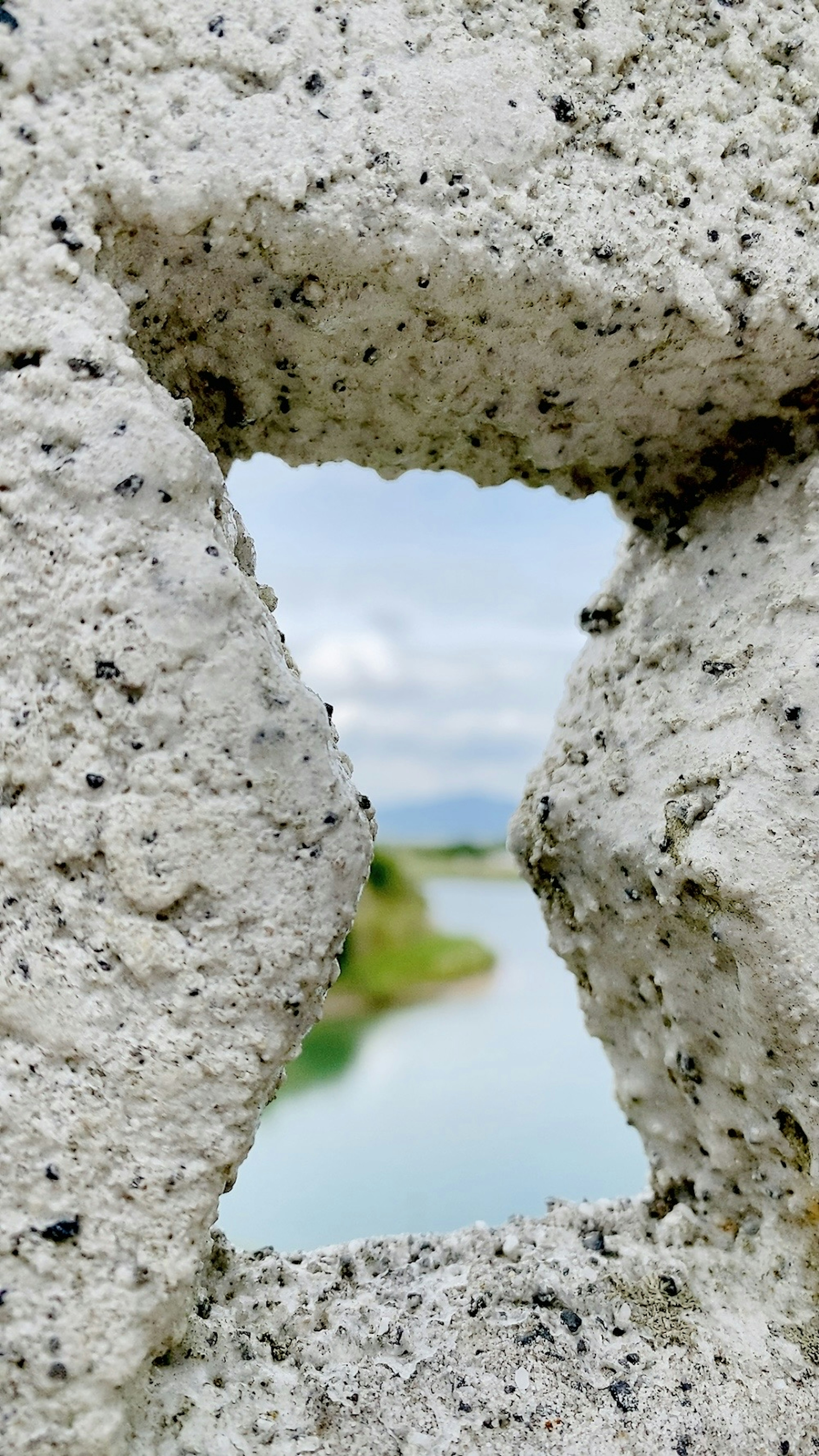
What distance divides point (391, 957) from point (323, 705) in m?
2.51

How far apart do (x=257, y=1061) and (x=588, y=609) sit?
525 mm

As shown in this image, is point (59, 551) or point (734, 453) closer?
point (59, 551)

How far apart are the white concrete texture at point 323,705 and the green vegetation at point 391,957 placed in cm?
202

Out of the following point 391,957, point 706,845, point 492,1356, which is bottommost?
point 492,1356

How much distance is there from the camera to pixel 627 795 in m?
0.89

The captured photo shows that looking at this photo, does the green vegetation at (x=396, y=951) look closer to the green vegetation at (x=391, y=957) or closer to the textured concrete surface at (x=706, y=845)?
the green vegetation at (x=391, y=957)

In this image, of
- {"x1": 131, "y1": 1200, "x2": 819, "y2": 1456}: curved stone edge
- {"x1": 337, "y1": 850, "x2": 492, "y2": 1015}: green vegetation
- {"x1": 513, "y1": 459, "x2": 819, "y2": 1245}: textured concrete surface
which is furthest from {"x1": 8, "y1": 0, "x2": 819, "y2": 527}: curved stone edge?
{"x1": 337, "y1": 850, "x2": 492, "y2": 1015}: green vegetation

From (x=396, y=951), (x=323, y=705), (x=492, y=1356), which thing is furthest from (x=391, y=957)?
(x=323, y=705)

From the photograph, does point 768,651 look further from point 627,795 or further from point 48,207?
point 48,207

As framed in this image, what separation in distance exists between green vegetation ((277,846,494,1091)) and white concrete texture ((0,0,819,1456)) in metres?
2.02

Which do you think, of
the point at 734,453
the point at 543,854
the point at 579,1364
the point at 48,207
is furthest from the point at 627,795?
the point at 48,207

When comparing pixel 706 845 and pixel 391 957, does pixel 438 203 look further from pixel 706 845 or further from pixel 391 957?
pixel 391 957

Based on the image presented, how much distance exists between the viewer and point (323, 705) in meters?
0.73

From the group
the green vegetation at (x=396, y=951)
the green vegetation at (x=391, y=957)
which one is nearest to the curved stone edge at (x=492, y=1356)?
the green vegetation at (x=391, y=957)
